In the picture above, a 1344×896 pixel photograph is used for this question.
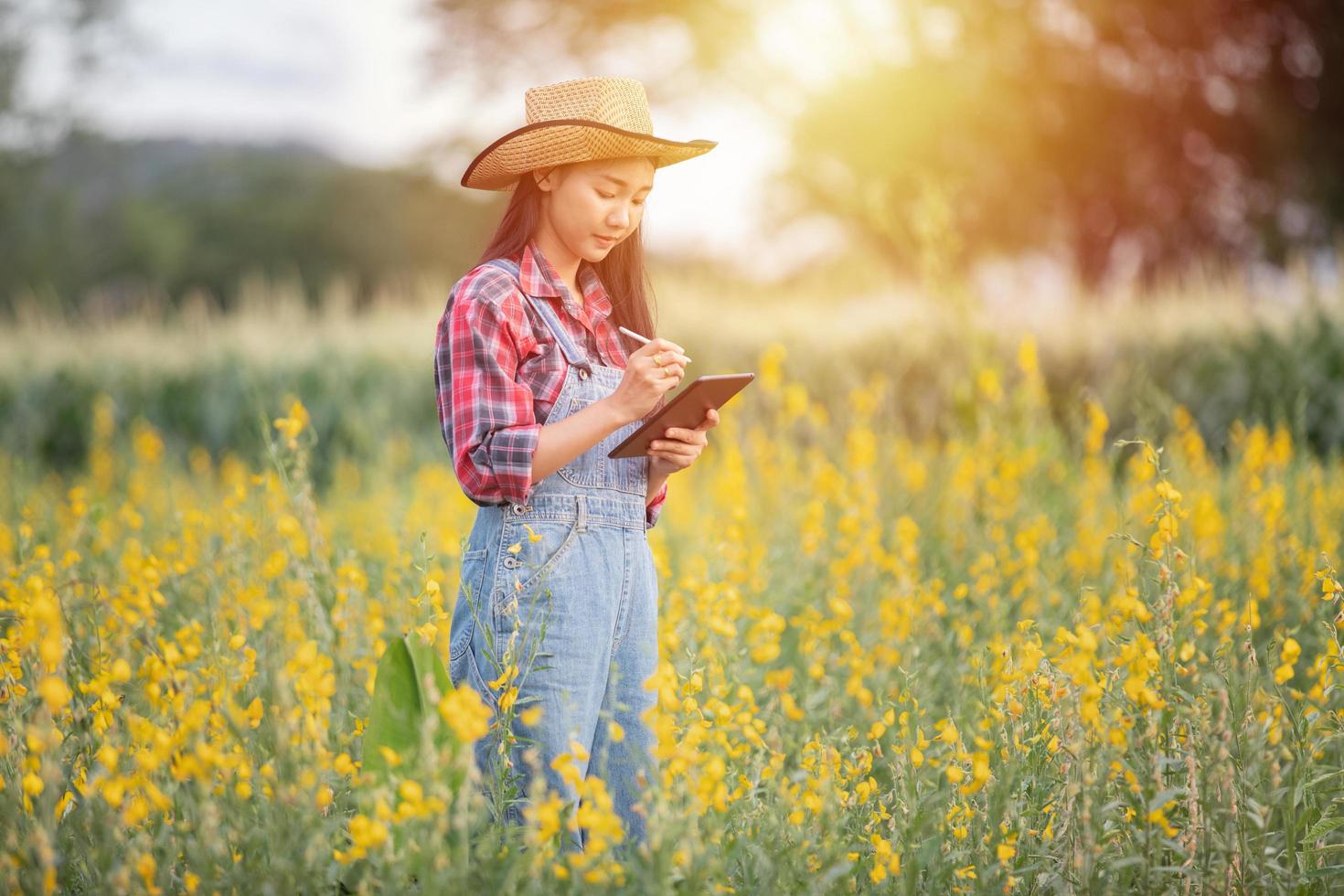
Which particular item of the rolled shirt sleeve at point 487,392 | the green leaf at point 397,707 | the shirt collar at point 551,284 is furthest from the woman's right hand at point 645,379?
the green leaf at point 397,707

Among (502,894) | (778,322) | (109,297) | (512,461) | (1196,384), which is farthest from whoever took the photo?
(109,297)

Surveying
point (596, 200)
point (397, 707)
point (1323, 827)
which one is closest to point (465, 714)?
point (397, 707)

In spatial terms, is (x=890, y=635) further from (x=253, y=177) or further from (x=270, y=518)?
(x=253, y=177)

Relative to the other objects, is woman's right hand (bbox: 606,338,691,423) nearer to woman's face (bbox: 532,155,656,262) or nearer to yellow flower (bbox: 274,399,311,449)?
woman's face (bbox: 532,155,656,262)

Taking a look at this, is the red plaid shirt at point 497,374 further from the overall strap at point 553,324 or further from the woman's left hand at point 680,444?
the woman's left hand at point 680,444

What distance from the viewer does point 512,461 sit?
6.86 feet

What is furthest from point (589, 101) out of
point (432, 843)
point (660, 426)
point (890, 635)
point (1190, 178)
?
point (1190, 178)

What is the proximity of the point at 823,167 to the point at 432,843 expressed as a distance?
15.8 metres

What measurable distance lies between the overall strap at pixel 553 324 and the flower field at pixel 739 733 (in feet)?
1.51

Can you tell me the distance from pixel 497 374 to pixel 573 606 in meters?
0.47

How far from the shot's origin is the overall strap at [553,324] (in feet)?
7.53

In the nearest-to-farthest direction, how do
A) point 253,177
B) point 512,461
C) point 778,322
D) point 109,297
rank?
point 512,461, point 778,322, point 109,297, point 253,177

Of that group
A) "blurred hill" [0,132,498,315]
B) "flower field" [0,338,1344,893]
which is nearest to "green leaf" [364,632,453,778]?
"flower field" [0,338,1344,893]

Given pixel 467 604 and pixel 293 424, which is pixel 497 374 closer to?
pixel 467 604
